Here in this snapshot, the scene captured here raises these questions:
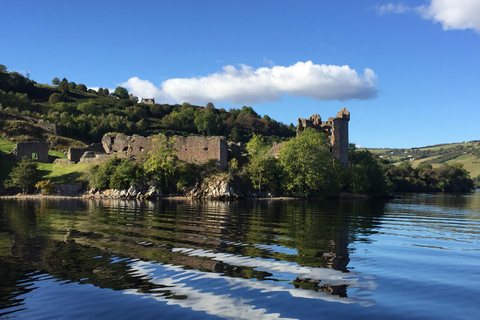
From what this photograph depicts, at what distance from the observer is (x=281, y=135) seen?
120 meters

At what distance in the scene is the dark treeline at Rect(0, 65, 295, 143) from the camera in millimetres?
79250

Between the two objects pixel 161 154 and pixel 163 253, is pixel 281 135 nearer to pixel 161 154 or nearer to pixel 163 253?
pixel 161 154

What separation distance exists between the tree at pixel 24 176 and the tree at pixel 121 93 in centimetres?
9326

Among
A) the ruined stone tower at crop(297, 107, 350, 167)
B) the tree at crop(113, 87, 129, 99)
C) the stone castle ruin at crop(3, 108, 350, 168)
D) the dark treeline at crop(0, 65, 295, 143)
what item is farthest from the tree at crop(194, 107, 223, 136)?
the stone castle ruin at crop(3, 108, 350, 168)

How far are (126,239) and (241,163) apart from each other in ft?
124

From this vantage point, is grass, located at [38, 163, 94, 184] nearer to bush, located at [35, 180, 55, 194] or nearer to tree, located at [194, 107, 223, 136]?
bush, located at [35, 180, 55, 194]

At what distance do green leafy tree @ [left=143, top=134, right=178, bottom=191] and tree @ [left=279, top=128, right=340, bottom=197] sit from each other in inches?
539

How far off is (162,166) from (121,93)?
322 feet

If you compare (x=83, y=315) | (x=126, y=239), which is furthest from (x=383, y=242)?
(x=83, y=315)

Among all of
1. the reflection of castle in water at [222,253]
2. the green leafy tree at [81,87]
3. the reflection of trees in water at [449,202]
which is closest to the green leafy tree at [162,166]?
the reflection of trees in water at [449,202]

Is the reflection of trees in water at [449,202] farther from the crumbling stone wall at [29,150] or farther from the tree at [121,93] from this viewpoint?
the tree at [121,93]

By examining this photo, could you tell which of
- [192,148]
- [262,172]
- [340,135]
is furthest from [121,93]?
[262,172]

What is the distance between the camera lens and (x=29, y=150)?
52.0 metres

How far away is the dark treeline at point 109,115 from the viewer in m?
79.2
